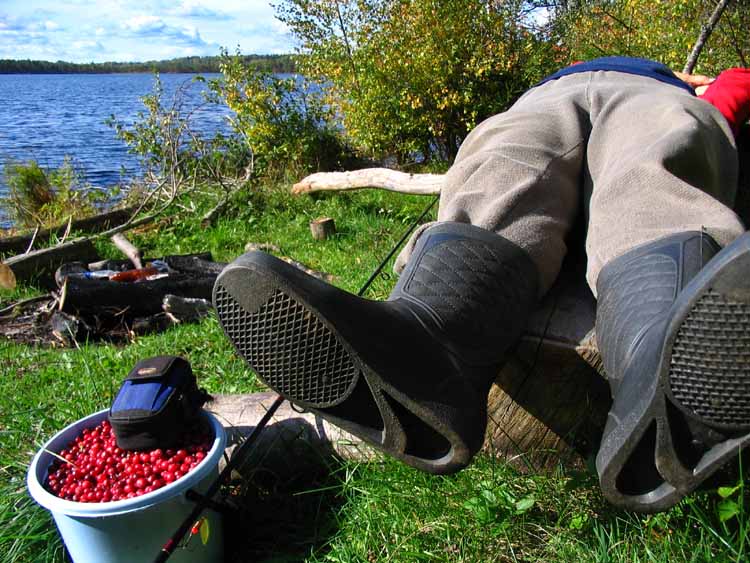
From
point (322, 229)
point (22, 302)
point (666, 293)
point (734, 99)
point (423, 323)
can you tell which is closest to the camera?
point (666, 293)

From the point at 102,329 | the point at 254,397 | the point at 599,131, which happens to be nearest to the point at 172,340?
the point at 102,329

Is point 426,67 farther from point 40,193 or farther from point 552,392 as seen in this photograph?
point 552,392

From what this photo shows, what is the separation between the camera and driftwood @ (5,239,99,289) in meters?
4.62

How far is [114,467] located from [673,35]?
5.41 metres

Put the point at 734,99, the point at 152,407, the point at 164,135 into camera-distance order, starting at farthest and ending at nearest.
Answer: the point at 164,135, the point at 734,99, the point at 152,407

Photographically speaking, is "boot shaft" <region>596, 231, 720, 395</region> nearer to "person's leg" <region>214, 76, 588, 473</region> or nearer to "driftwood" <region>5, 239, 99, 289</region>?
"person's leg" <region>214, 76, 588, 473</region>

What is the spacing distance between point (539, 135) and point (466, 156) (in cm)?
20

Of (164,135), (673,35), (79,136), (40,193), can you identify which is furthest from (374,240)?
(79,136)

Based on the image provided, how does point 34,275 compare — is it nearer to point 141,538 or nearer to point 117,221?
point 117,221

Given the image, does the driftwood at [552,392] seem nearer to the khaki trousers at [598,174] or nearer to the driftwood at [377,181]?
the khaki trousers at [598,174]

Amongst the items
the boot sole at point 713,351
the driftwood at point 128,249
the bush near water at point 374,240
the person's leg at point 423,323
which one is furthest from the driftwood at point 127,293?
the boot sole at point 713,351

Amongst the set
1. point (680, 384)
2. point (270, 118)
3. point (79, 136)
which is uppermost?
point (680, 384)

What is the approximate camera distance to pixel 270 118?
25.0ft

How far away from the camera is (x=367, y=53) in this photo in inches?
286
